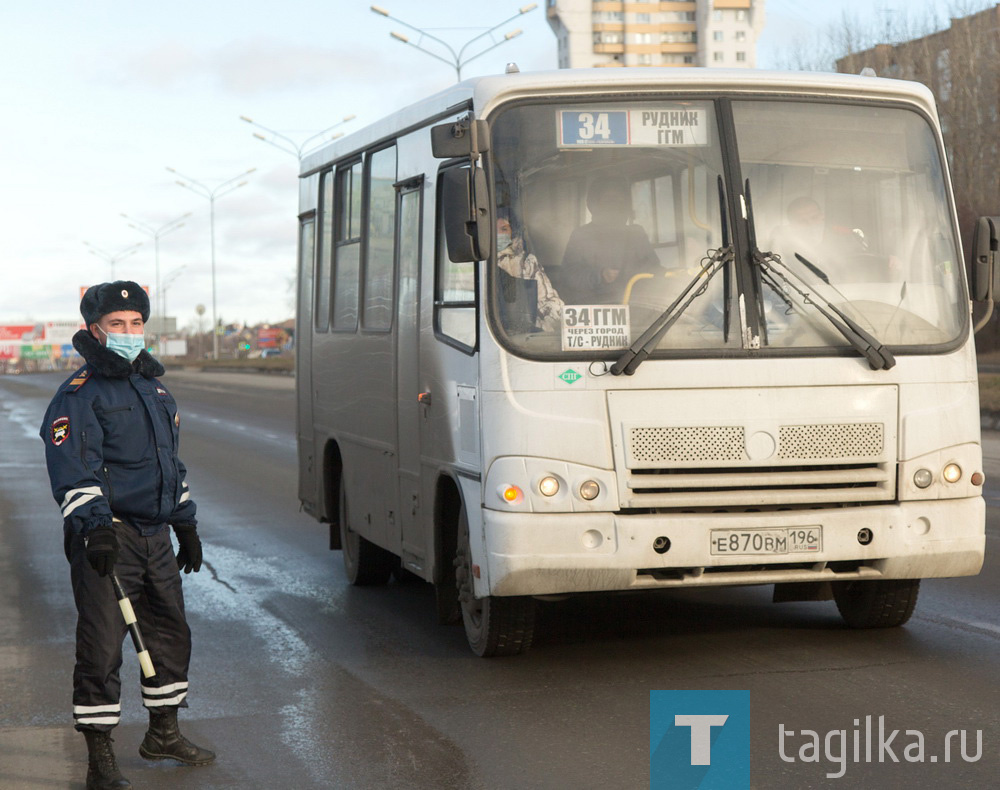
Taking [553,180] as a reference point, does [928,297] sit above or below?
below

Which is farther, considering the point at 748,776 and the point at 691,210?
the point at 691,210

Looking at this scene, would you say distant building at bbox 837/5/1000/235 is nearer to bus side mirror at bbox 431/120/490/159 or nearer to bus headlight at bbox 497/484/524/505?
bus side mirror at bbox 431/120/490/159

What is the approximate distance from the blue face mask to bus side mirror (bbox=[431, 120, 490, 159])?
193cm

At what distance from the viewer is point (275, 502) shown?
1625 centimetres

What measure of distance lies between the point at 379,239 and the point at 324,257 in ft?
5.30

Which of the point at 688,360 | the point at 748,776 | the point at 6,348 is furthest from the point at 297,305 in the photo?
the point at 6,348

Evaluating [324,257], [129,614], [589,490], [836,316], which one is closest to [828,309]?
[836,316]

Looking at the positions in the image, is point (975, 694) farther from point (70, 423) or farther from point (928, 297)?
point (70, 423)

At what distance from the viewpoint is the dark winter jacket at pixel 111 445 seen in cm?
556

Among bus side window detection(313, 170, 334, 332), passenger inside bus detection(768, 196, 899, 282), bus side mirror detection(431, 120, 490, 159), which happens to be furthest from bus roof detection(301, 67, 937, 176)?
bus side window detection(313, 170, 334, 332)

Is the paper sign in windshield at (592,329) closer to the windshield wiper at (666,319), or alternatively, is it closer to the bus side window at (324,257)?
the windshield wiper at (666,319)

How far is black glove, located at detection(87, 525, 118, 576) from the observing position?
17.9 ft

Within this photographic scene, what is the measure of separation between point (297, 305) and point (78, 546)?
230 inches

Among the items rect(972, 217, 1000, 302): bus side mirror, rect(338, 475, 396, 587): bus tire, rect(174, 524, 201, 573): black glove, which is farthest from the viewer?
rect(338, 475, 396, 587): bus tire
